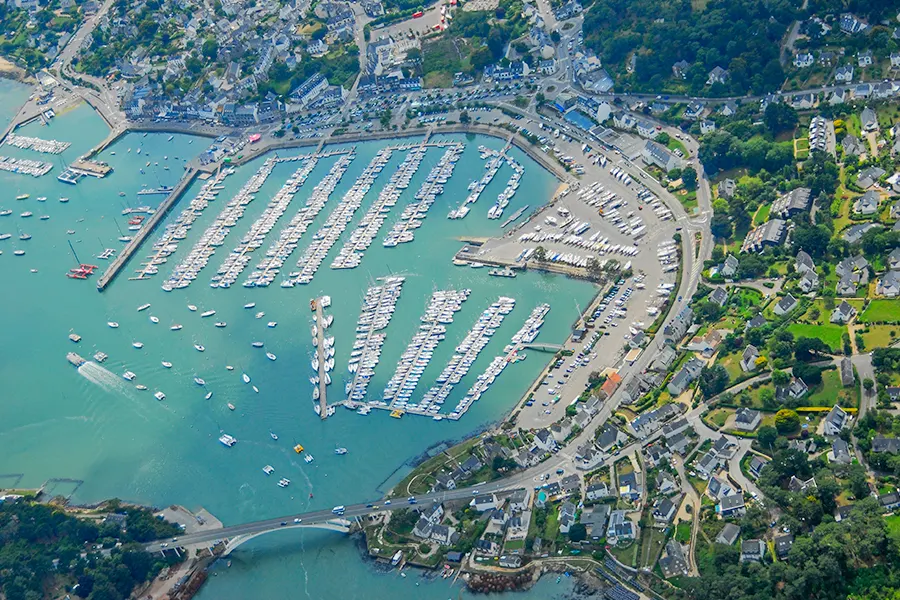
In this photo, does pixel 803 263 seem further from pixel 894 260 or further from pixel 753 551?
Answer: pixel 753 551

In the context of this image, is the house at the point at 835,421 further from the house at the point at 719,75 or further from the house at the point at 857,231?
the house at the point at 719,75

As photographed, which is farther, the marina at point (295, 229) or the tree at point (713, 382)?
the marina at point (295, 229)

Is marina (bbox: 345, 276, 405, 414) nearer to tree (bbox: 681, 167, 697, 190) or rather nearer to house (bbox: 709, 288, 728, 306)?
house (bbox: 709, 288, 728, 306)

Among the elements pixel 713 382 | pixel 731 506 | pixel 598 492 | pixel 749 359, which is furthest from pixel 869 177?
pixel 598 492

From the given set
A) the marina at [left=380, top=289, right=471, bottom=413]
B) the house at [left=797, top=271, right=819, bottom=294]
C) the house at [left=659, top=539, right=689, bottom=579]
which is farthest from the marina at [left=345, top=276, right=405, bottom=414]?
the house at [left=797, top=271, right=819, bottom=294]

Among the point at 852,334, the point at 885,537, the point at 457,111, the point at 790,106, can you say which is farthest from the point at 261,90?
the point at 885,537

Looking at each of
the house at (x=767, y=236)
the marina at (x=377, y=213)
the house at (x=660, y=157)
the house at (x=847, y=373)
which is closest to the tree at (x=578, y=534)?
the house at (x=847, y=373)
